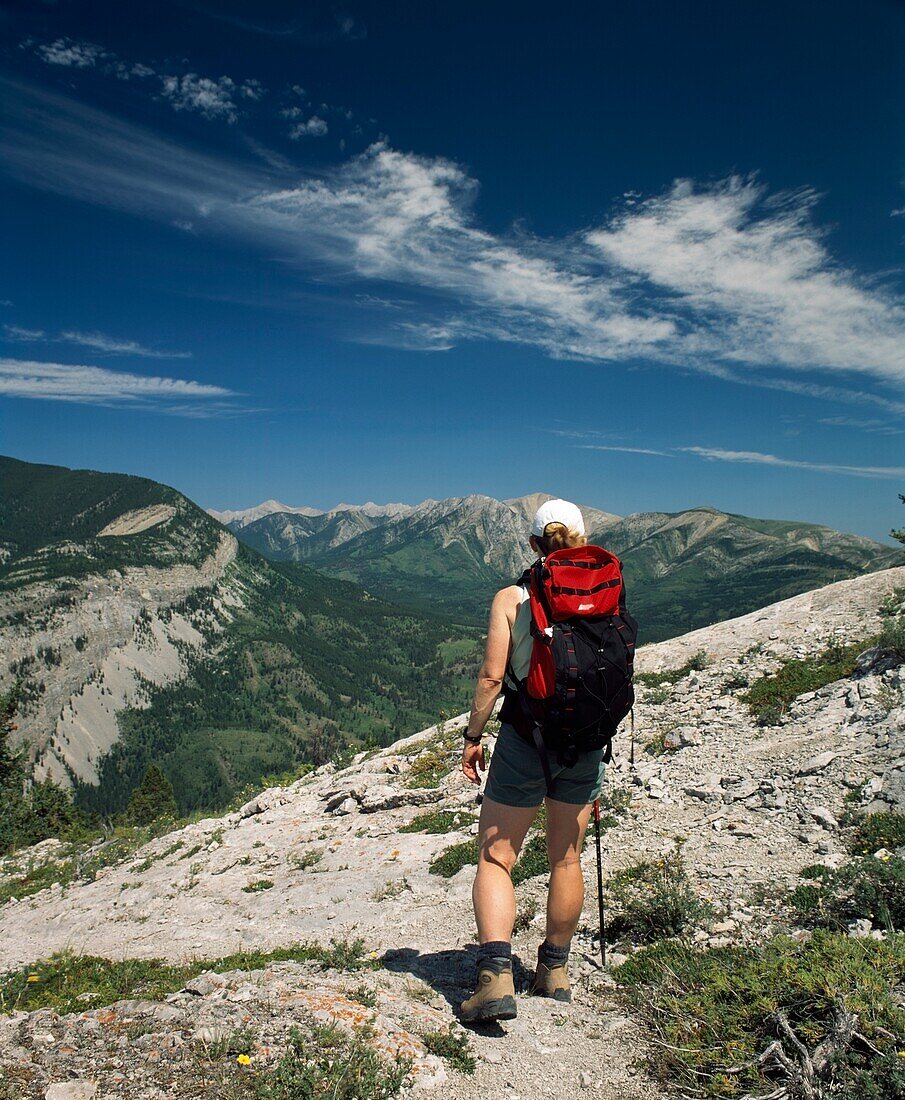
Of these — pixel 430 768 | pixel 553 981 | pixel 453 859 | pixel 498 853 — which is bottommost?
pixel 430 768

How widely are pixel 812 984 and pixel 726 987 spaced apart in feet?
2.22

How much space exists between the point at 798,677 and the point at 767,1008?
1155 cm

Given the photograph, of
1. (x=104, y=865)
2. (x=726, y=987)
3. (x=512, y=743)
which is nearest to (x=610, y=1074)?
(x=726, y=987)

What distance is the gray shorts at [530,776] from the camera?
16.8 ft

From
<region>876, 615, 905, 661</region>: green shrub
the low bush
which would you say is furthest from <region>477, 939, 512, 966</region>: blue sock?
<region>876, 615, 905, 661</region>: green shrub

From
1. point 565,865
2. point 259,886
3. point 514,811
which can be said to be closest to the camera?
point 514,811

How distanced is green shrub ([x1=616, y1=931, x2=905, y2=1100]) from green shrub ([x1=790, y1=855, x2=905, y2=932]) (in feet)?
2.85

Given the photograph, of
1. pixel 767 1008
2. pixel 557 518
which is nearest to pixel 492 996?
pixel 767 1008

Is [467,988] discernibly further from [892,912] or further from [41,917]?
[41,917]

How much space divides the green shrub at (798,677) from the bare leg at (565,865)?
9.22 metres

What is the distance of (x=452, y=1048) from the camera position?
461 cm

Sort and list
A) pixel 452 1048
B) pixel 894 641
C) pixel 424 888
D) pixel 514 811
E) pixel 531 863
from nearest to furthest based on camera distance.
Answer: pixel 452 1048, pixel 514 811, pixel 531 863, pixel 424 888, pixel 894 641

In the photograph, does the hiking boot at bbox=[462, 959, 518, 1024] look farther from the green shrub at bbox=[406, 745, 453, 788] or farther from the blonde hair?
the green shrub at bbox=[406, 745, 453, 788]

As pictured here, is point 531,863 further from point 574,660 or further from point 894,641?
point 894,641
